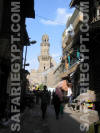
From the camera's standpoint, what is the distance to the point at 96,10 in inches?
629

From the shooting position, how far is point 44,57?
125750mm

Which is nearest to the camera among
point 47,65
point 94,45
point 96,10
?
point 94,45

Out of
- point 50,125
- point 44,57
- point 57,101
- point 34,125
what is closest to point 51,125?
point 50,125

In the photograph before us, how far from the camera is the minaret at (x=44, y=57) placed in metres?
121

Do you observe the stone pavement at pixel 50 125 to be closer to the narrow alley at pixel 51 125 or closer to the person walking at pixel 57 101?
the narrow alley at pixel 51 125

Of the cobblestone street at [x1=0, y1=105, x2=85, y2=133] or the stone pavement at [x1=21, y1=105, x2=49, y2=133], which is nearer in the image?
the cobblestone street at [x1=0, y1=105, x2=85, y2=133]

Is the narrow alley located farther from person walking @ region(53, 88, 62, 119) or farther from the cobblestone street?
person walking @ region(53, 88, 62, 119)

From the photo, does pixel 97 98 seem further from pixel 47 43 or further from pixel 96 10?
pixel 47 43

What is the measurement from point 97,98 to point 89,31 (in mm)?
4111

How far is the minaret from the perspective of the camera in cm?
12056

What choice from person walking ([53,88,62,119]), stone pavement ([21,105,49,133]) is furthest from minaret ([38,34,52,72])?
stone pavement ([21,105,49,133])

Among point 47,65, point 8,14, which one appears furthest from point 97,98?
point 47,65

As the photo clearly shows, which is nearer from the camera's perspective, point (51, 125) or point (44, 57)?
point (51, 125)

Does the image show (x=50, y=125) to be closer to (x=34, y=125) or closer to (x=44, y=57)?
(x=34, y=125)
